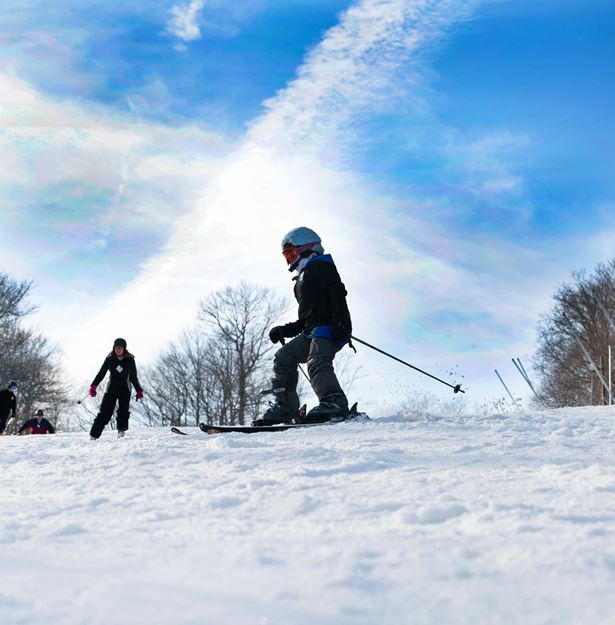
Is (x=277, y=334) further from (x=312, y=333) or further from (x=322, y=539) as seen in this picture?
(x=322, y=539)

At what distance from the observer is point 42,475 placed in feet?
14.8

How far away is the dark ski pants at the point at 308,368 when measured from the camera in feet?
22.2

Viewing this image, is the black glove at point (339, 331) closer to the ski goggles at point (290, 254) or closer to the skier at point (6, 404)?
the ski goggles at point (290, 254)

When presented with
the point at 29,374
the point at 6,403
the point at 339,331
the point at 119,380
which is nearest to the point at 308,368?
the point at 339,331

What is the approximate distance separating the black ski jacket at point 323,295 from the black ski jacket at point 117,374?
3.95m

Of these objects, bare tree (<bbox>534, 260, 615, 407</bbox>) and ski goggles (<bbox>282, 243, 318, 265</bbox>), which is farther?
bare tree (<bbox>534, 260, 615, 407</bbox>)

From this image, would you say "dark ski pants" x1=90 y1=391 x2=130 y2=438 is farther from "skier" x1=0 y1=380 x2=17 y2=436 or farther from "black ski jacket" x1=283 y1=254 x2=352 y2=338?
"skier" x1=0 y1=380 x2=17 y2=436

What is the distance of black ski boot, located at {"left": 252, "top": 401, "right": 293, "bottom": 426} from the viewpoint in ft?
23.0

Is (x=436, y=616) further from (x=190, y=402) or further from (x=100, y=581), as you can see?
(x=190, y=402)

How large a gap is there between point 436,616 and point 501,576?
1.07 feet

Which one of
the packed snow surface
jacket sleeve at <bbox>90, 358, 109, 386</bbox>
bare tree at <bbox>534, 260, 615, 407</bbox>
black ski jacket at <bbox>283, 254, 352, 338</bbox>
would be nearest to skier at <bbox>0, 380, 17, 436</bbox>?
jacket sleeve at <bbox>90, 358, 109, 386</bbox>

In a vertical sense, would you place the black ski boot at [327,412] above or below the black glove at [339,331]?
below

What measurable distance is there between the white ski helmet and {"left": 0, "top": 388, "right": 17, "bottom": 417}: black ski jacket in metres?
12.2

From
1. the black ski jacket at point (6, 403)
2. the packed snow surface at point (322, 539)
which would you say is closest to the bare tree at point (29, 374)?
the black ski jacket at point (6, 403)
